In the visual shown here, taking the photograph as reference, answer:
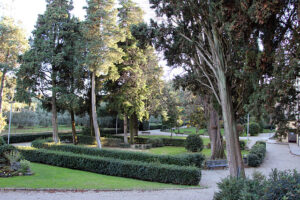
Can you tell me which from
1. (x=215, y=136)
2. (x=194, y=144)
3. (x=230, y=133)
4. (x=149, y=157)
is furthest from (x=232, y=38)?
(x=194, y=144)

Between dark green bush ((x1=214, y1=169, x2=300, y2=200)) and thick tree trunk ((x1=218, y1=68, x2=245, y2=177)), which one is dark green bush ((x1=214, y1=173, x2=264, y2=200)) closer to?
dark green bush ((x1=214, y1=169, x2=300, y2=200))

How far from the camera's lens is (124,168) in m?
11.8

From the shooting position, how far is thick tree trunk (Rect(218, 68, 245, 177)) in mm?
7812

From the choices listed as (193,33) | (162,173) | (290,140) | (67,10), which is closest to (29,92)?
(67,10)

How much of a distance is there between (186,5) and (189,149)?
607 inches

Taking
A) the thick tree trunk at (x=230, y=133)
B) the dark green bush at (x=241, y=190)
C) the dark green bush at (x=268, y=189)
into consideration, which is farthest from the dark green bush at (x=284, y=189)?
the thick tree trunk at (x=230, y=133)

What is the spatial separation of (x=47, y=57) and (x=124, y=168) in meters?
16.4

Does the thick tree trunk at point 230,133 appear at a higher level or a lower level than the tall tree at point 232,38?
lower

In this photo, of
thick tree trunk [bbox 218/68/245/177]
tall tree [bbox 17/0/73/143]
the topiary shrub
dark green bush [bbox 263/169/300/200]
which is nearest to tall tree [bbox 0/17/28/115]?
tall tree [bbox 17/0/73/143]

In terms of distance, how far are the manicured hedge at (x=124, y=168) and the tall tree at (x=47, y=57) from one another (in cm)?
968

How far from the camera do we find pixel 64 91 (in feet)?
80.4

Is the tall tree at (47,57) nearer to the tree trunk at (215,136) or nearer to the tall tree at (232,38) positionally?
the tree trunk at (215,136)

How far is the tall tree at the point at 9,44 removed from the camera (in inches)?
1092

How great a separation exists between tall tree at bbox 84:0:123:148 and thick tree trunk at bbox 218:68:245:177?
15.1 meters
